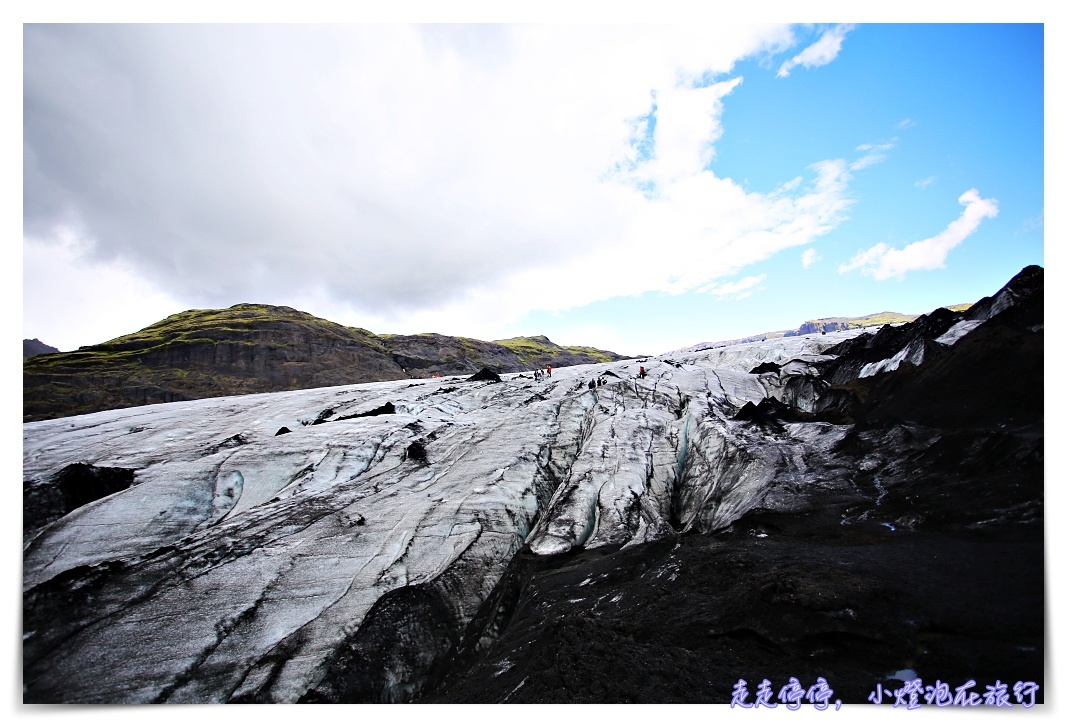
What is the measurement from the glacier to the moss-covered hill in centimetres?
2397

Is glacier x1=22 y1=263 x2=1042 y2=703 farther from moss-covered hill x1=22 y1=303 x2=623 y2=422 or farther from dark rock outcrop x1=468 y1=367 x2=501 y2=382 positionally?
moss-covered hill x1=22 y1=303 x2=623 y2=422

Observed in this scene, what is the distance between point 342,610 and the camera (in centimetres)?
873

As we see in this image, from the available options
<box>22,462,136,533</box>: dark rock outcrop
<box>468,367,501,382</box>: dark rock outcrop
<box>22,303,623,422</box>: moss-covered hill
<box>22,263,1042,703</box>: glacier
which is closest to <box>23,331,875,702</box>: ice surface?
<box>22,263,1042,703</box>: glacier

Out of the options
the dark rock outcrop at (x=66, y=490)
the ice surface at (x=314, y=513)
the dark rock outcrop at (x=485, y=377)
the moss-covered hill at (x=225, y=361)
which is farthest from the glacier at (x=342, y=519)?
the moss-covered hill at (x=225, y=361)

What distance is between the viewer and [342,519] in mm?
11742

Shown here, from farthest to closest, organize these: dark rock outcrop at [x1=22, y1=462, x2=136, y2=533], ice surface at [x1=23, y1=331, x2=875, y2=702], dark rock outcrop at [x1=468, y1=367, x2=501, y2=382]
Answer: dark rock outcrop at [x1=468, y1=367, x2=501, y2=382] → dark rock outcrop at [x1=22, y1=462, x2=136, y2=533] → ice surface at [x1=23, y1=331, x2=875, y2=702]

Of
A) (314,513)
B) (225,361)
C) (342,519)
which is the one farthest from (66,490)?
(225,361)

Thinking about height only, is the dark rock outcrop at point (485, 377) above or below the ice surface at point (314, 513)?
above

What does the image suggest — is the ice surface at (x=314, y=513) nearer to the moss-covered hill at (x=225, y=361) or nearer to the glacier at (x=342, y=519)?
the glacier at (x=342, y=519)

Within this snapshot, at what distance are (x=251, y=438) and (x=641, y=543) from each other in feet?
52.4

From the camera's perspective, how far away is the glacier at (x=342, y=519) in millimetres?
7664

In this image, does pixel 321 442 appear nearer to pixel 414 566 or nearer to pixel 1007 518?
pixel 414 566

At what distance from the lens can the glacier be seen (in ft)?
25.1

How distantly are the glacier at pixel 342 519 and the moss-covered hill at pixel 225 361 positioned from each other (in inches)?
944
